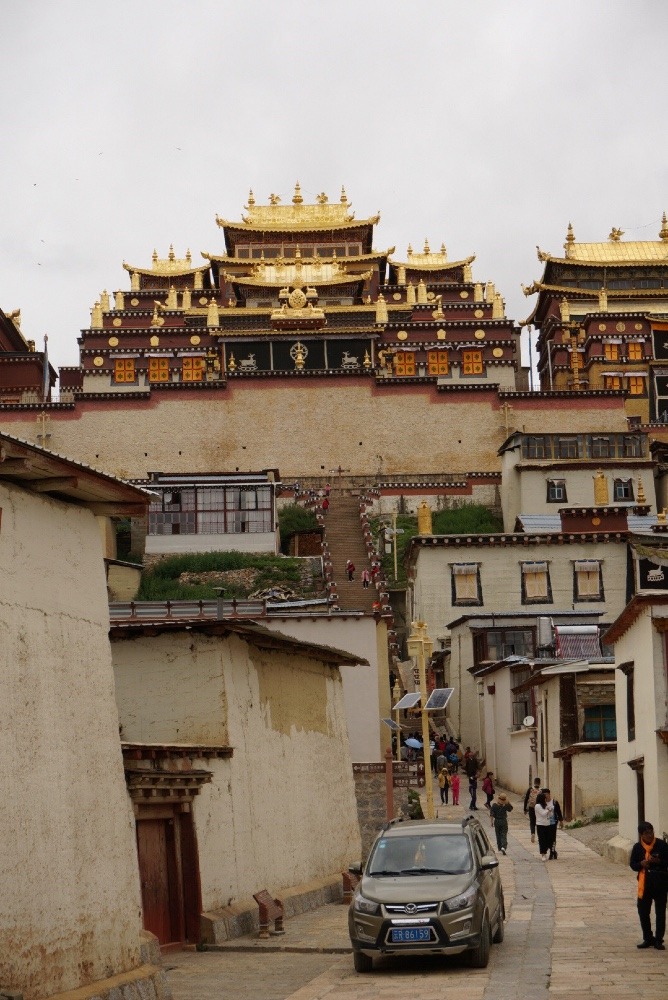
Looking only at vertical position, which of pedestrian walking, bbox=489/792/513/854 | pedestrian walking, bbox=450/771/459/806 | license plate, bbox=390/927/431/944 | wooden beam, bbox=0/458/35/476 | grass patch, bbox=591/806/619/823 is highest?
→ wooden beam, bbox=0/458/35/476

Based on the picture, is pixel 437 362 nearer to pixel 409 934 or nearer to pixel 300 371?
pixel 300 371

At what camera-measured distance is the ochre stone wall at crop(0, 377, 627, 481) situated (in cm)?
6700

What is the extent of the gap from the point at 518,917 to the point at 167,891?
468cm

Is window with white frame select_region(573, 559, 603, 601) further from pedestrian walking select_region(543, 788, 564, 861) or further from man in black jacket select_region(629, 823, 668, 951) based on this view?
man in black jacket select_region(629, 823, 668, 951)

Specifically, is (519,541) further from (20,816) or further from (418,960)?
(20,816)

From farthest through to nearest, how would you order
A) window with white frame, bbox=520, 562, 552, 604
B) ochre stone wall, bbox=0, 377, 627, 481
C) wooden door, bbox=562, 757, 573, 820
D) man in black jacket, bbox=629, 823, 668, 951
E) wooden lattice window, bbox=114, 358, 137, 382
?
wooden lattice window, bbox=114, 358, 137, 382
ochre stone wall, bbox=0, 377, 627, 481
window with white frame, bbox=520, 562, 552, 604
wooden door, bbox=562, 757, 573, 820
man in black jacket, bbox=629, 823, 668, 951

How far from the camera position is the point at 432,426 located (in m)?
68.0

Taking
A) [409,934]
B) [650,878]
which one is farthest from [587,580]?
[409,934]

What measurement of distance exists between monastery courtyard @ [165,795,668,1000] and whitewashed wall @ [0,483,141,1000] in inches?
51.9

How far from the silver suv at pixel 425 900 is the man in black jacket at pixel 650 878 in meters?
1.49

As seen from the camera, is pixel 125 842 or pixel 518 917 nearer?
pixel 125 842

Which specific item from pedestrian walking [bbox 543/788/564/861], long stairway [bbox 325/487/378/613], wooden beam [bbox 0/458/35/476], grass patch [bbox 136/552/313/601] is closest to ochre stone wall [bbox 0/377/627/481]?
long stairway [bbox 325/487/378/613]

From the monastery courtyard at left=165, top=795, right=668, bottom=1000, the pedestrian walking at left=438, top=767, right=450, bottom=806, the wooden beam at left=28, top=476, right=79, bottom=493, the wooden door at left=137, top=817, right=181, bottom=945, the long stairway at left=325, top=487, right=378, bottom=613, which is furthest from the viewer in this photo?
the long stairway at left=325, top=487, right=378, bottom=613

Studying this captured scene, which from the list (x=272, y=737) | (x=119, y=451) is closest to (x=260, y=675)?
(x=272, y=737)
